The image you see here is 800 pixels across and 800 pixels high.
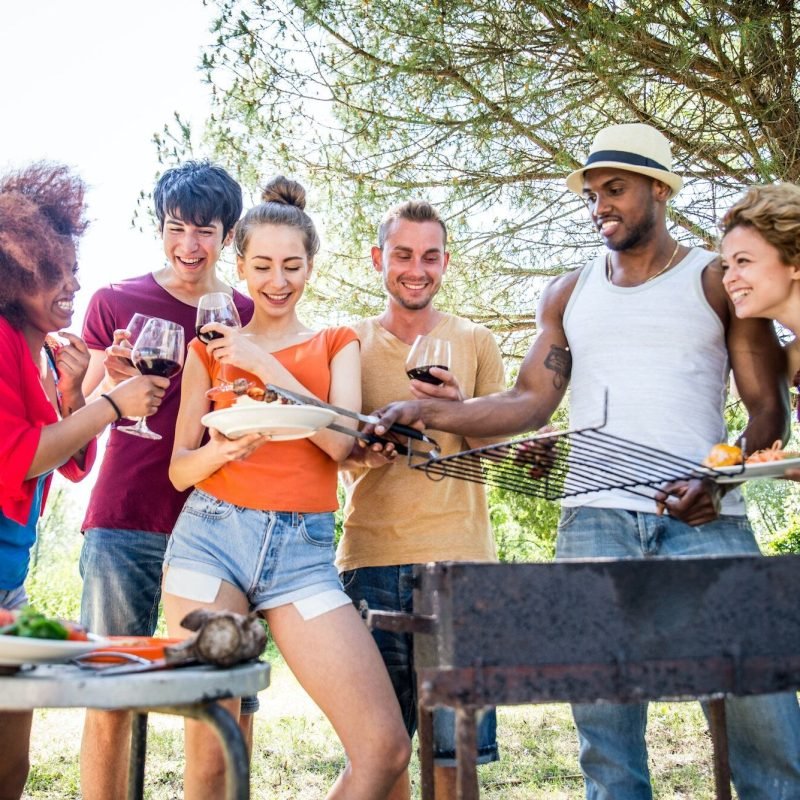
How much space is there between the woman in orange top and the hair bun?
0.07 metres

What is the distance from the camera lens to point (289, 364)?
306 centimetres

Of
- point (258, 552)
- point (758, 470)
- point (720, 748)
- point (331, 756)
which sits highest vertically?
point (758, 470)

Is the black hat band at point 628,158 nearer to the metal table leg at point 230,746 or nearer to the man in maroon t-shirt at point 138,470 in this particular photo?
the man in maroon t-shirt at point 138,470

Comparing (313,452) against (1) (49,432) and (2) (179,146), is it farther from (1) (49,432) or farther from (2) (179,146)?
(2) (179,146)

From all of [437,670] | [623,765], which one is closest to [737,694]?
[437,670]

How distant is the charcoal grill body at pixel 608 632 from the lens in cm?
191

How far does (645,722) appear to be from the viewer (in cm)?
284

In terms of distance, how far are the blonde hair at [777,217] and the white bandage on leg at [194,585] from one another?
1820 millimetres

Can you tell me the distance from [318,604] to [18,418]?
3.15 ft

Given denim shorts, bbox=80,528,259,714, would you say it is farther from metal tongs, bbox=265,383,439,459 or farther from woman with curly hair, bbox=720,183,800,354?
woman with curly hair, bbox=720,183,800,354

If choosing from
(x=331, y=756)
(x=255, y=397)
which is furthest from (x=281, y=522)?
(x=331, y=756)

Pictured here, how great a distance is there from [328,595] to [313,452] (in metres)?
0.45

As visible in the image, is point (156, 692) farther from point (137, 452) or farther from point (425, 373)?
point (137, 452)

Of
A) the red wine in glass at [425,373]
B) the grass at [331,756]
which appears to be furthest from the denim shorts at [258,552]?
the grass at [331,756]
